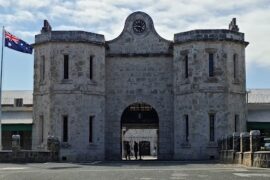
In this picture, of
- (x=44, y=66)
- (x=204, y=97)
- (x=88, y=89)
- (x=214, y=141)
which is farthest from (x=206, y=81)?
(x=44, y=66)

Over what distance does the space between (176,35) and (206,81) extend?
13.6 feet

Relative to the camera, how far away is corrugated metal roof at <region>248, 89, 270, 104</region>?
182 ft

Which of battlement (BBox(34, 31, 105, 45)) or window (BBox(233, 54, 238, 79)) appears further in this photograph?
window (BBox(233, 54, 238, 79))

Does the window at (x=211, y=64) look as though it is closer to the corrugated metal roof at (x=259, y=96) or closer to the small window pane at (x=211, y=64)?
the small window pane at (x=211, y=64)

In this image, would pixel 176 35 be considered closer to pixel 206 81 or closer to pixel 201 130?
pixel 206 81


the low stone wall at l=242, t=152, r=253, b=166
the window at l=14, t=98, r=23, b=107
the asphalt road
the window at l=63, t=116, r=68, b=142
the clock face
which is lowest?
the asphalt road

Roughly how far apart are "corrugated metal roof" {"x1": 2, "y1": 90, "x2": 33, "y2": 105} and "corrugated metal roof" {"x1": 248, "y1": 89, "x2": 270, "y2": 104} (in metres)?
21.5

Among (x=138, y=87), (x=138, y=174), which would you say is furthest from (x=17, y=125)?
(x=138, y=174)

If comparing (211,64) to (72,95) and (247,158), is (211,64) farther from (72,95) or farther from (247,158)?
(247,158)

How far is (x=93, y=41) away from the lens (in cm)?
4241

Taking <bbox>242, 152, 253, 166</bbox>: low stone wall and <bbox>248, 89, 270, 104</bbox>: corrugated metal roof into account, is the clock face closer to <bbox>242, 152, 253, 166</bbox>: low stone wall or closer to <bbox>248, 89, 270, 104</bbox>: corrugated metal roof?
<bbox>248, 89, 270, 104</bbox>: corrugated metal roof

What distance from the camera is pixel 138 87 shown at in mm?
43781

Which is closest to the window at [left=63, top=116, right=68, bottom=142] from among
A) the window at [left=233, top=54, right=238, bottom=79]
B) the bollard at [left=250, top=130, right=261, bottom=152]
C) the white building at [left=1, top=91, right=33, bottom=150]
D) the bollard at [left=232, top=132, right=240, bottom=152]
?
the white building at [left=1, top=91, right=33, bottom=150]

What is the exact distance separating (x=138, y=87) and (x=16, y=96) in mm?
22944
